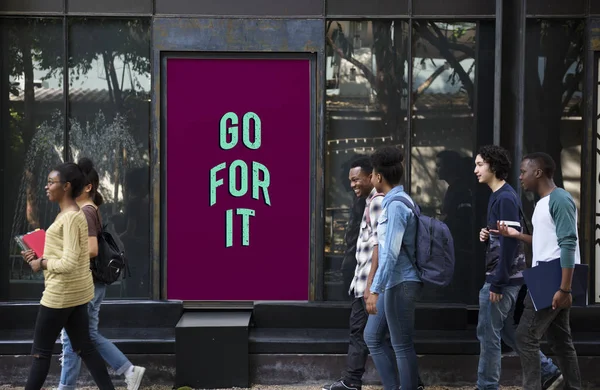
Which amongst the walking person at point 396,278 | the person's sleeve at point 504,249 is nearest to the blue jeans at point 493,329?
the person's sleeve at point 504,249

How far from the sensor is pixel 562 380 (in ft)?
22.3

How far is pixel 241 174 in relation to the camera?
8.48 m

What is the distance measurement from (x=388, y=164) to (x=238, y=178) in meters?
2.56

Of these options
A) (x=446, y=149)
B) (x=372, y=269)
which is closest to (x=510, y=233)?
(x=372, y=269)

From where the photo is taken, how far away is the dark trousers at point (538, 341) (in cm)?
614

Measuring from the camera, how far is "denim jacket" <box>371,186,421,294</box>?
19.7ft

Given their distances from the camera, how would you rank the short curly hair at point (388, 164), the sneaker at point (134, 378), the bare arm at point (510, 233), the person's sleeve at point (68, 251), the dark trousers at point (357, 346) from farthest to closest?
the dark trousers at point (357, 346), the sneaker at point (134, 378), the bare arm at point (510, 233), the short curly hair at point (388, 164), the person's sleeve at point (68, 251)

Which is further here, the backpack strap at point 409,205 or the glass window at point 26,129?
the glass window at point 26,129

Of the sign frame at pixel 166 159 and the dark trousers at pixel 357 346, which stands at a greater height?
the sign frame at pixel 166 159

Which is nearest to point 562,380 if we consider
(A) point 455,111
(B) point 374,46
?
(A) point 455,111

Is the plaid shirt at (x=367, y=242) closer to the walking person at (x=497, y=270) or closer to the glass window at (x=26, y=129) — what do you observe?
the walking person at (x=497, y=270)

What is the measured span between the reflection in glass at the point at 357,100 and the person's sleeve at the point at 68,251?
325cm

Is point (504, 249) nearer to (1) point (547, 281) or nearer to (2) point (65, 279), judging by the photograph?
(1) point (547, 281)

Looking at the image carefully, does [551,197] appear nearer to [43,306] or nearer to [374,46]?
[374,46]
